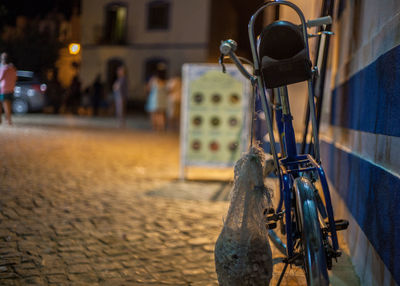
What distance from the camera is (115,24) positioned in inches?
1372

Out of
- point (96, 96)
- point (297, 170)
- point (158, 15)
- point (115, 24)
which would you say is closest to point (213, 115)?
point (297, 170)

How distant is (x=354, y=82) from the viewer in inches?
167

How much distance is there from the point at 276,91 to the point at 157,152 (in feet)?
25.5

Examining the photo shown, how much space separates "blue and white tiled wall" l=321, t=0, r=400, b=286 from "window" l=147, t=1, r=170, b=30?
93.8ft

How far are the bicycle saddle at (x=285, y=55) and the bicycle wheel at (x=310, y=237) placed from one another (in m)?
0.60

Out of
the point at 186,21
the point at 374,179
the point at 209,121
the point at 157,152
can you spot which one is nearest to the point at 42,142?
the point at 157,152

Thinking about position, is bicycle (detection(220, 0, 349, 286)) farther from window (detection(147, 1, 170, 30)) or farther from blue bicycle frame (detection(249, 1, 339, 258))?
window (detection(147, 1, 170, 30))

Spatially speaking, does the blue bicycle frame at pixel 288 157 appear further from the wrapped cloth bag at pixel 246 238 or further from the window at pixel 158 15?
the window at pixel 158 15

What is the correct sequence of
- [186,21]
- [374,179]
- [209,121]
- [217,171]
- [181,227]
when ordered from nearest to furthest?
[374,179] → [181,227] → [209,121] → [217,171] → [186,21]

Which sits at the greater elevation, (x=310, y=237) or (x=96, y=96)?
(x=96, y=96)

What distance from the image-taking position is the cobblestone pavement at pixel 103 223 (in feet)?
11.4

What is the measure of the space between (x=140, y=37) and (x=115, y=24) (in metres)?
2.45

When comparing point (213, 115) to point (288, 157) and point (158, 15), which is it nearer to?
point (288, 157)

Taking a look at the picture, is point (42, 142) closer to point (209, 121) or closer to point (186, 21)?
point (209, 121)
